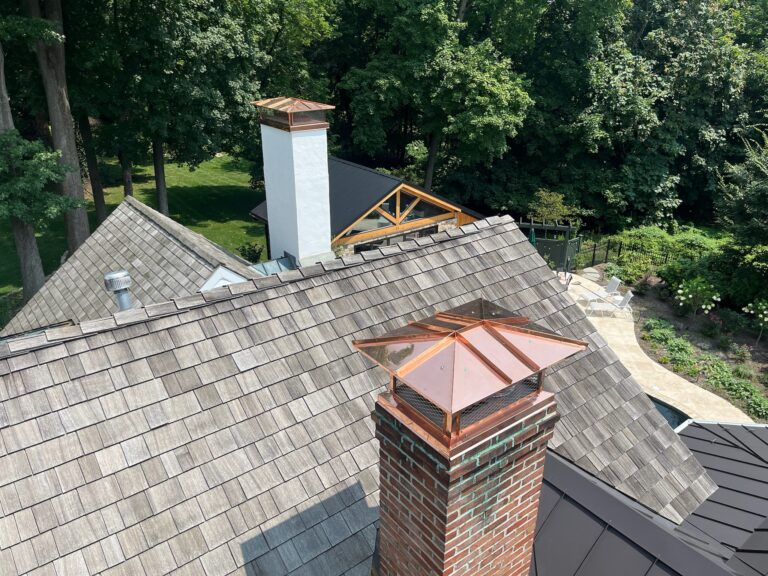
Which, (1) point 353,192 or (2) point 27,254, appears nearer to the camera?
(2) point 27,254

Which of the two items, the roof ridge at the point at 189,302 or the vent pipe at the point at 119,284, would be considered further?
the vent pipe at the point at 119,284

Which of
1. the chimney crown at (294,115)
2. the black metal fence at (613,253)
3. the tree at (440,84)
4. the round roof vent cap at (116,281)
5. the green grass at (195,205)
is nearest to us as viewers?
the round roof vent cap at (116,281)

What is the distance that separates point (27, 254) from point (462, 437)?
16.3m

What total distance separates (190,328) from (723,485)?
618 cm

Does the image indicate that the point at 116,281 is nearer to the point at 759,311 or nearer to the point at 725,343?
the point at 725,343

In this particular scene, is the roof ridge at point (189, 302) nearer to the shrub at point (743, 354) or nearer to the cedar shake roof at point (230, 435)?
the cedar shake roof at point (230, 435)

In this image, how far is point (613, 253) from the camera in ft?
67.5

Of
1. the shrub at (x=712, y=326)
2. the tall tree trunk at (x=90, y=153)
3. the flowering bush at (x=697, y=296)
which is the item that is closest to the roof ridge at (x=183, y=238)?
the tall tree trunk at (x=90, y=153)

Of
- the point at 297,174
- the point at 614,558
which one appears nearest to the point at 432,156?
the point at 297,174

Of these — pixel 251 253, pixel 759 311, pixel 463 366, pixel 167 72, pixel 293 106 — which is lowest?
pixel 251 253

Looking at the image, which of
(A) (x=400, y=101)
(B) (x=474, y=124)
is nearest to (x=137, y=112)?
(A) (x=400, y=101)

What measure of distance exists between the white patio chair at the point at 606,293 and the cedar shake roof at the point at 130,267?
11.6m

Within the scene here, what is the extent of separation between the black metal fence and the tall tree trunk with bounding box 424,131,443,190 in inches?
281

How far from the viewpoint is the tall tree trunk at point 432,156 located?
75.8 feet
